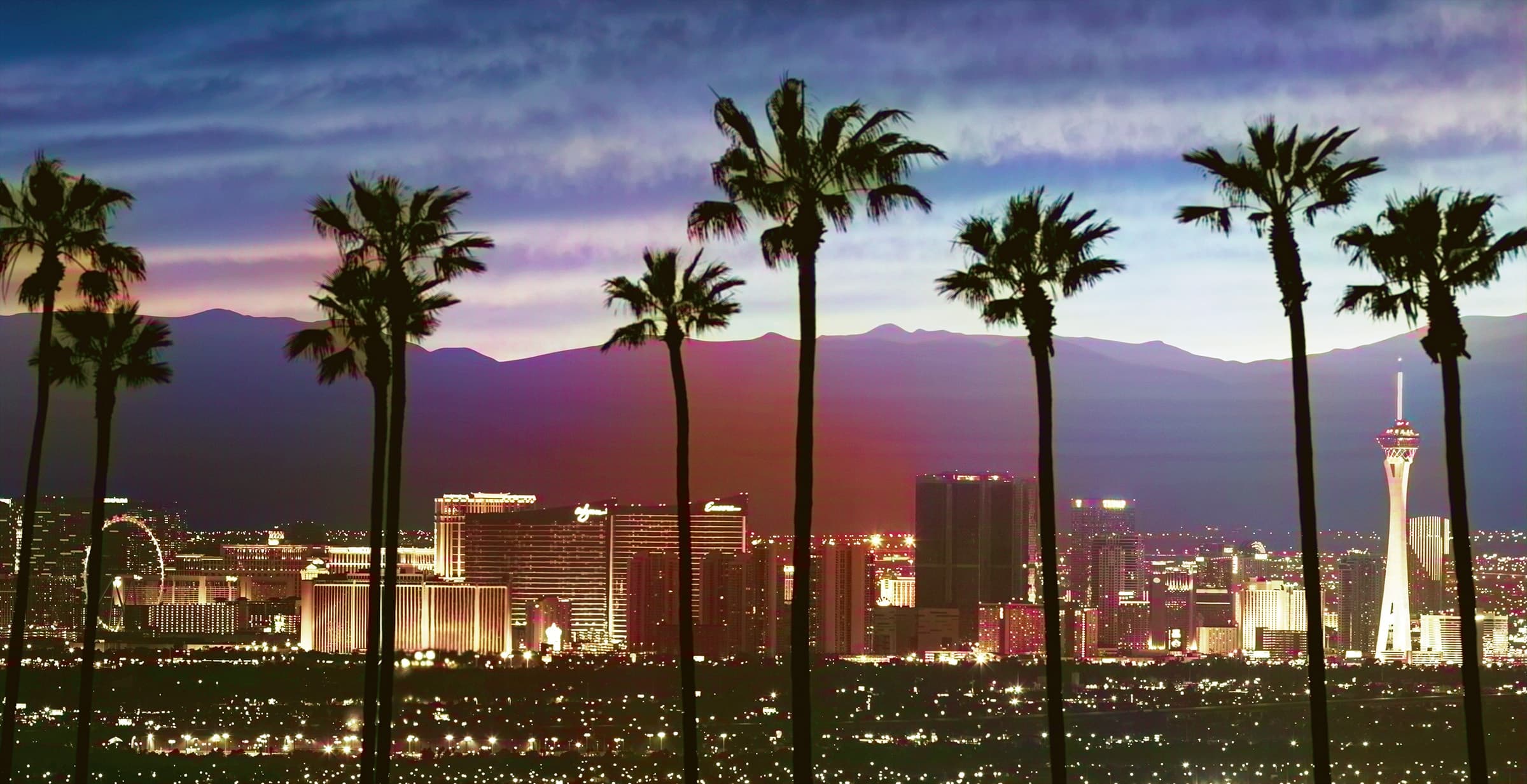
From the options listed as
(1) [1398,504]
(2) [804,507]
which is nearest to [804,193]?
(2) [804,507]

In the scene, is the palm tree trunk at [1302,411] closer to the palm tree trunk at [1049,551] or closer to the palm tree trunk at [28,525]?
the palm tree trunk at [1049,551]

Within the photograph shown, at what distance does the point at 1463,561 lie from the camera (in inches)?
1077

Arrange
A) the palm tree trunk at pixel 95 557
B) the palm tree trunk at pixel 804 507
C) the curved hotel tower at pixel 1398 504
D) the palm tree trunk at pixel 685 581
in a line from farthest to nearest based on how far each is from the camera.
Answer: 1. the curved hotel tower at pixel 1398 504
2. the palm tree trunk at pixel 95 557
3. the palm tree trunk at pixel 685 581
4. the palm tree trunk at pixel 804 507

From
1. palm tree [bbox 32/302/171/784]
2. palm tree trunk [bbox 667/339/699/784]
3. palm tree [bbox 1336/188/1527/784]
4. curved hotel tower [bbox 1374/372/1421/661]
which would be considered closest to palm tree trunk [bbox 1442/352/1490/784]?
palm tree [bbox 1336/188/1527/784]

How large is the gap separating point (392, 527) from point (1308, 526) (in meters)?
13.0

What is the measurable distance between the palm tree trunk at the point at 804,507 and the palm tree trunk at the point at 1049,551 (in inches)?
139

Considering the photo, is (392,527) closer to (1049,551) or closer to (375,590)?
(375,590)

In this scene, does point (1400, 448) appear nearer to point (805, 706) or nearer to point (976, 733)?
point (976, 733)

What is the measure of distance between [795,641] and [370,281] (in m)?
8.54

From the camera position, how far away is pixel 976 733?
12588cm

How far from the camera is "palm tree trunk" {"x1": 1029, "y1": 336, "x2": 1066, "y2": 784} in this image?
1132 inches

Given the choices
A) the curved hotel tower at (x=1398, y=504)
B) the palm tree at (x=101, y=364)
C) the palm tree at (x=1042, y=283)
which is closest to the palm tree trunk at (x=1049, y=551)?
the palm tree at (x=1042, y=283)

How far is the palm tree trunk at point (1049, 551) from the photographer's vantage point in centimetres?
2875

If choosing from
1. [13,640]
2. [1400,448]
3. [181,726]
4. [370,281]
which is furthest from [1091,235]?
[1400,448]
